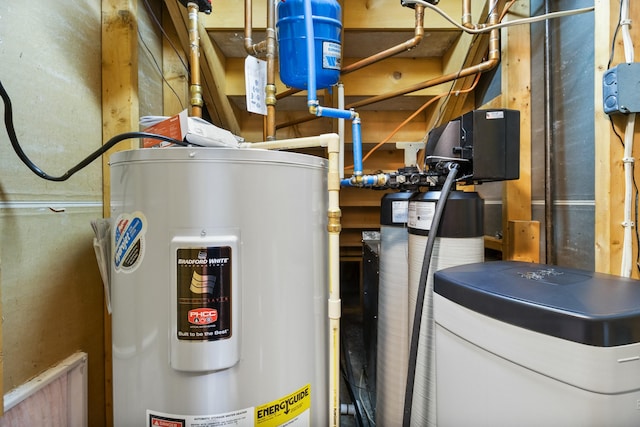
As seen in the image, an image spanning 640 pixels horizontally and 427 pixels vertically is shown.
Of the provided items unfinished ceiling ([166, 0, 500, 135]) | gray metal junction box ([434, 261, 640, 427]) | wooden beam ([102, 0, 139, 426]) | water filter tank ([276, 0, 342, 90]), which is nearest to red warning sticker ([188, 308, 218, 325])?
gray metal junction box ([434, 261, 640, 427])

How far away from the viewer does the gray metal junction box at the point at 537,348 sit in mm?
420

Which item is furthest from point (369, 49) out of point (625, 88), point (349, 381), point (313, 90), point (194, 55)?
point (349, 381)

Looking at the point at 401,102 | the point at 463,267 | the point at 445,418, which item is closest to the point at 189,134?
the point at 463,267

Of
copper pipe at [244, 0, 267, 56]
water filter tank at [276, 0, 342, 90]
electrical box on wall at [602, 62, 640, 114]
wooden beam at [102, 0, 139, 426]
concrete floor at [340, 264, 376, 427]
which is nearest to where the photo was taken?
electrical box on wall at [602, 62, 640, 114]

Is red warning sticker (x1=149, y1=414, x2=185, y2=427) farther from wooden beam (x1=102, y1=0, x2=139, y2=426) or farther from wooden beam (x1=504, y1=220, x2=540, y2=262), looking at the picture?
wooden beam (x1=504, y1=220, x2=540, y2=262)

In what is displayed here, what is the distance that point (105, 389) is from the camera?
1065 millimetres

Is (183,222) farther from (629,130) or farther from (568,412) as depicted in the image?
(629,130)

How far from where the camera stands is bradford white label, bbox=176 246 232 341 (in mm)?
591

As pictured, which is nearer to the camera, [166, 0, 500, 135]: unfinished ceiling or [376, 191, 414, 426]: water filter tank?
[376, 191, 414, 426]: water filter tank

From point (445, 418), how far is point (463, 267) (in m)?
0.32

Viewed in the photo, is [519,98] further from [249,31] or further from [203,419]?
[203,419]

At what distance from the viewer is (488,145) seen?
87 cm

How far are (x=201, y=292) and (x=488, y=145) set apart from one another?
2.82 feet

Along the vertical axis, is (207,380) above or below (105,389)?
above
